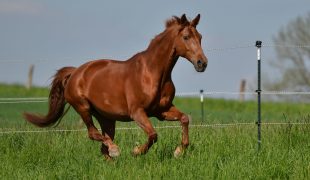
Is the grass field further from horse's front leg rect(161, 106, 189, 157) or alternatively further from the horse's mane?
A: the horse's mane

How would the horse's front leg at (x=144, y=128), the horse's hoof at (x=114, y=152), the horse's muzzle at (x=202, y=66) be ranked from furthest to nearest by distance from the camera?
the horse's hoof at (x=114, y=152) < the horse's front leg at (x=144, y=128) < the horse's muzzle at (x=202, y=66)

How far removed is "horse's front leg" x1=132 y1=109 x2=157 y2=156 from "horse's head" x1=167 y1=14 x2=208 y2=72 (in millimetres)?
881

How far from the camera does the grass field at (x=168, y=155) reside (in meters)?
7.86

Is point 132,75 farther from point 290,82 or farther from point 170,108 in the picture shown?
point 290,82

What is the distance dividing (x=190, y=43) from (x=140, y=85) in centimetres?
88

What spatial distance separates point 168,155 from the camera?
29.7 ft

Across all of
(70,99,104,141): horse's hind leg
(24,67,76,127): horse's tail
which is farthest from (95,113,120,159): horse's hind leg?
(24,67,76,127): horse's tail

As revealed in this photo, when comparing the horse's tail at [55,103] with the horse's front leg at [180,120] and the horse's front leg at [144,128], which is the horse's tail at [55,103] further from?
the horse's front leg at [180,120]

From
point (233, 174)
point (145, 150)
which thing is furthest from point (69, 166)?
point (233, 174)

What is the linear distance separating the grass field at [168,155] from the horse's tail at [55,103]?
1.21ft

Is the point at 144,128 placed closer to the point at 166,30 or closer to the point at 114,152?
the point at 114,152

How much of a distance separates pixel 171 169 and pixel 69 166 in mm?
1637

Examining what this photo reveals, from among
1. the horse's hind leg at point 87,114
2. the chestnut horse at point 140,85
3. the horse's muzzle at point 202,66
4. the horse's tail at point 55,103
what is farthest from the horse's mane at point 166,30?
the horse's tail at point 55,103

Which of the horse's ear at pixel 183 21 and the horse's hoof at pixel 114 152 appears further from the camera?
the horse's hoof at pixel 114 152
